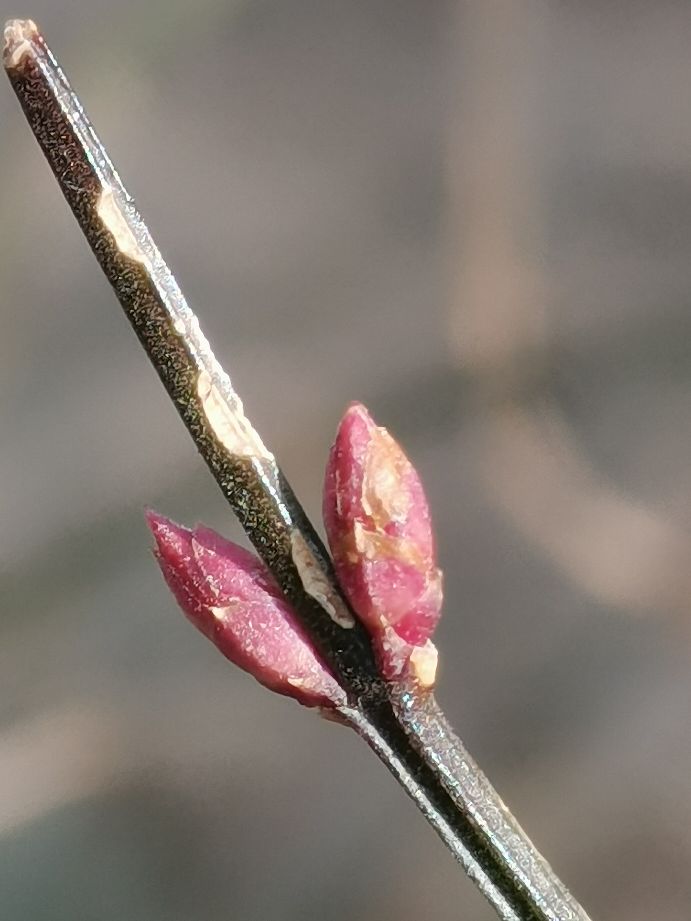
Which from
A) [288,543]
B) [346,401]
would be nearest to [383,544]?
[288,543]

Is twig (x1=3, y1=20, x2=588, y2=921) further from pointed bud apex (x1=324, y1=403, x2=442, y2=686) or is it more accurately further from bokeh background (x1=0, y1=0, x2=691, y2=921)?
bokeh background (x1=0, y1=0, x2=691, y2=921)

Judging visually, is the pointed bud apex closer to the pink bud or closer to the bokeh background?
the pink bud

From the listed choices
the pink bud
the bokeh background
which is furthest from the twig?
the bokeh background

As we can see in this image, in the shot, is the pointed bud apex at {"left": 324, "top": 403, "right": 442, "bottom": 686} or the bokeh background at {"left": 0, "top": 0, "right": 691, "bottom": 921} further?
the bokeh background at {"left": 0, "top": 0, "right": 691, "bottom": 921}

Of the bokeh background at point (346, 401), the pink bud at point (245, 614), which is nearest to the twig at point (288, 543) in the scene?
the pink bud at point (245, 614)

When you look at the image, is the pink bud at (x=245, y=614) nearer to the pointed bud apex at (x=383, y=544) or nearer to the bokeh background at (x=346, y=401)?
the pointed bud apex at (x=383, y=544)

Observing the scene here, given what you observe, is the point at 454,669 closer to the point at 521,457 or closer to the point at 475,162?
the point at 521,457
